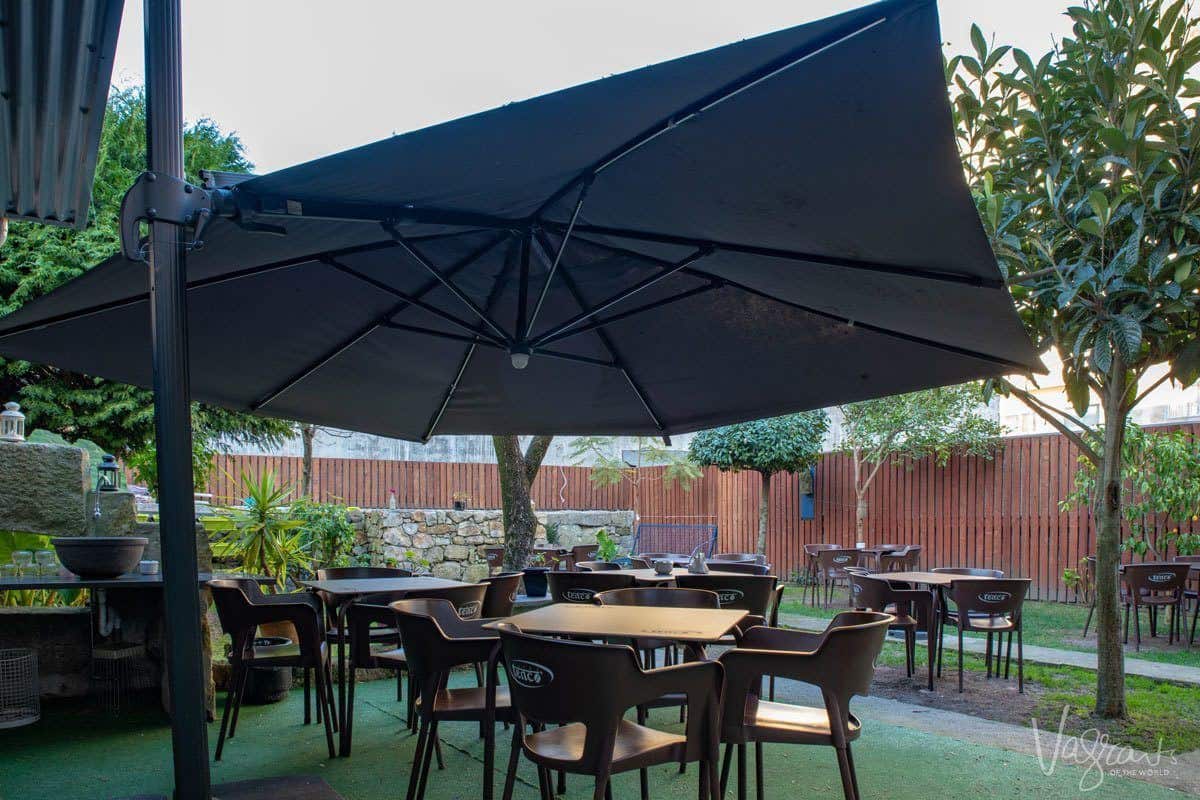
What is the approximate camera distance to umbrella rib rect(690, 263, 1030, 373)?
3643mm

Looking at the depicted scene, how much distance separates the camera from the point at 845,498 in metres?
15.0

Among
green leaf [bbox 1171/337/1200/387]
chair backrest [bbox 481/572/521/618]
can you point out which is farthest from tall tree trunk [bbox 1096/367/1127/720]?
chair backrest [bbox 481/572/521/618]

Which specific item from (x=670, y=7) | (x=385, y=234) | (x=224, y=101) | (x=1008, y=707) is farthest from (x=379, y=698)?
(x=224, y=101)

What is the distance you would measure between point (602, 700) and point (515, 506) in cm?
614

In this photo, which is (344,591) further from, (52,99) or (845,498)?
(845,498)

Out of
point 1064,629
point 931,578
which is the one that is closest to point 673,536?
point 1064,629

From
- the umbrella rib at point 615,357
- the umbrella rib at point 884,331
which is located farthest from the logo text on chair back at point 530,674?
the umbrella rib at point 884,331

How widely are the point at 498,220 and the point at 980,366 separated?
2180 mm

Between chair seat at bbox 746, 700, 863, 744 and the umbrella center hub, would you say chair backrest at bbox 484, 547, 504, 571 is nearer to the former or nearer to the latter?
the umbrella center hub

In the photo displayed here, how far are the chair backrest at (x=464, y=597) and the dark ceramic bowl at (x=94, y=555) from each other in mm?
1589

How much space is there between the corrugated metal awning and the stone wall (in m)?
8.91

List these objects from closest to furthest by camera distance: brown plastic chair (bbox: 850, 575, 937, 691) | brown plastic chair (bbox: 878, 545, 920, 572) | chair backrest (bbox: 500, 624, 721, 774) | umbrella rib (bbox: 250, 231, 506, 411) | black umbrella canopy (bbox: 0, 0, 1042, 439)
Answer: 1. black umbrella canopy (bbox: 0, 0, 1042, 439)
2. chair backrest (bbox: 500, 624, 721, 774)
3. umbrella rib (bbox: 250, 231, 506, 411)
4. brown plastic chair (bbox: 850, 575, 937, 691)
5. brown plastic chair (bbox: 878, 545, 920, 572)

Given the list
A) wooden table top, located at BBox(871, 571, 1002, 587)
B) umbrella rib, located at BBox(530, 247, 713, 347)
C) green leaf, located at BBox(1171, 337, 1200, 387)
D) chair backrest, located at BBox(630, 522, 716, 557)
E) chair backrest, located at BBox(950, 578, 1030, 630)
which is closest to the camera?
umbrella rib, located at BBox(530, 247, 713, 347)

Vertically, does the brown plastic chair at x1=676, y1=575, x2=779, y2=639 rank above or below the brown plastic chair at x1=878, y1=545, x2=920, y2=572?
above
